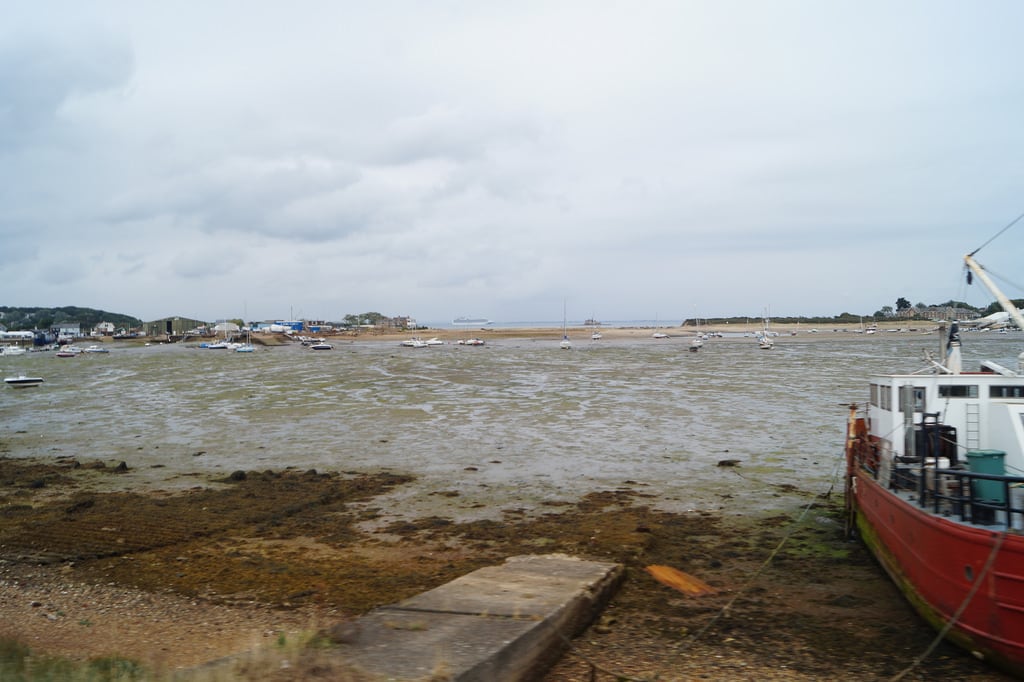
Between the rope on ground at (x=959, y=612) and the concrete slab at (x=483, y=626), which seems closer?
the concrete slab at (x=483, y=626)

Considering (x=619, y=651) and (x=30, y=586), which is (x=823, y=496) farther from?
(x=30, y=586)

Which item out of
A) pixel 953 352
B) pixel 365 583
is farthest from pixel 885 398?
pixel 365 583

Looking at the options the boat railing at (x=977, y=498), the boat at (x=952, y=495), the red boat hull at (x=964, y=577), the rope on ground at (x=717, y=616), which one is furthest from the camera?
the boat railing at (x=977, y=498)

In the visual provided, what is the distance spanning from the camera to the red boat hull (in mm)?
8297

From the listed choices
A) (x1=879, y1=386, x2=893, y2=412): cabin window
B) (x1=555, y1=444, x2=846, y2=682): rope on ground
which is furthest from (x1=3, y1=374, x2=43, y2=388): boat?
(x1=879, y1=386, x2=893, y2=412): cabin window

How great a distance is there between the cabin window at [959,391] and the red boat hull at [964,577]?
3.45 meters

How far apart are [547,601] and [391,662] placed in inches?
102

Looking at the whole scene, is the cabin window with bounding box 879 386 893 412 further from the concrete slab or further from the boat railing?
the concrete slab

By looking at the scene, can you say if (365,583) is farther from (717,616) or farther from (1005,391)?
(1005,391)

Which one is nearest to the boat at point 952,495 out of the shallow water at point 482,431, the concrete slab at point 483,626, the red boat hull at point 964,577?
the red boat hull at point 964,577

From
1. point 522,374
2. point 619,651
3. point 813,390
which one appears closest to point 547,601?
point 619,651

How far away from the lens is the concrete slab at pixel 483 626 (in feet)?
23.4

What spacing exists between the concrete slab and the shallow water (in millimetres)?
6324

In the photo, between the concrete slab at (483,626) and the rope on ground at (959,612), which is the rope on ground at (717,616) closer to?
the concrete slab at (483,626)
